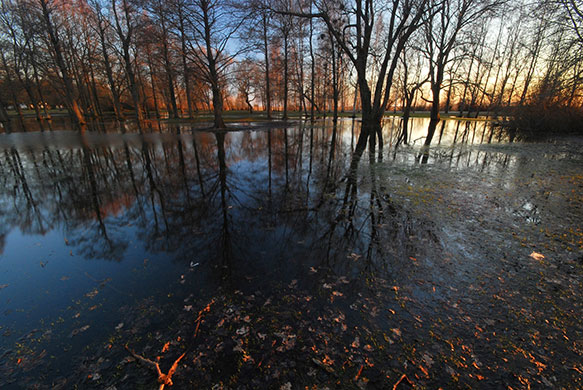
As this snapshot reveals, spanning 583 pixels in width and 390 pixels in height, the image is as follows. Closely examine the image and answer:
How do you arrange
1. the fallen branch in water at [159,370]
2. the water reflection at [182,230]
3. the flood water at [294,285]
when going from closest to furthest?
the fallen branch in water at [159,370] < the flood water at [294,285] < the water reflection at [182,230]

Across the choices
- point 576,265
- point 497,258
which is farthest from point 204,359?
point 576,265

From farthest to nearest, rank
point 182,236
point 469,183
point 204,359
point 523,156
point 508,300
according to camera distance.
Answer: point 523,156 < point 469,183 < point 182,236 < point 508,300 < point 204,359

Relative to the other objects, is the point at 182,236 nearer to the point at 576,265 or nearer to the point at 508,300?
the point at 508,300

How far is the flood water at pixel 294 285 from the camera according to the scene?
2.08 m

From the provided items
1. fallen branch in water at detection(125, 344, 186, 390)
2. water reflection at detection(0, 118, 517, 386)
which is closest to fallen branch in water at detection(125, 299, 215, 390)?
fallen branch in water at detection(125, 344, 186, 390)

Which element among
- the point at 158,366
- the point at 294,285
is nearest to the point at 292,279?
the point at 294,285

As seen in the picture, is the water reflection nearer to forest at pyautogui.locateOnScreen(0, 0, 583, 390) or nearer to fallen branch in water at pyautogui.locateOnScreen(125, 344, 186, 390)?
forest at pyautogui.locateOnScreen(0, 0, 583, 390)

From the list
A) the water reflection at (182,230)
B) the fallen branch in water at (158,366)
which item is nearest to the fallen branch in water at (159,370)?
the fallen branch in water at (158,366)

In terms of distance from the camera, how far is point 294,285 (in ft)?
10.1

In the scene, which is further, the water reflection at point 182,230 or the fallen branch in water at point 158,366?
the water reflection at point 182,230

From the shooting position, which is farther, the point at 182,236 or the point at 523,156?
the point at 523,156

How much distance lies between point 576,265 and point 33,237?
29.6 ft

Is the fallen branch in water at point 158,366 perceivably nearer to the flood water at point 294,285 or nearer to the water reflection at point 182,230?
the flood water at point 294,285

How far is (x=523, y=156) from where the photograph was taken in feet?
36.0
